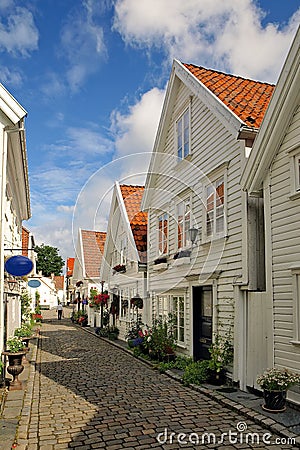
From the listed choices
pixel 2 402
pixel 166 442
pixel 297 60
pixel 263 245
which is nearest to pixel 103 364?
pixel 2 402

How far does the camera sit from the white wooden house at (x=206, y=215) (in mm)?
10102

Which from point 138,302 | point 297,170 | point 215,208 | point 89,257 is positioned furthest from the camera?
point 89,257

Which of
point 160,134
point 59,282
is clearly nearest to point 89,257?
point 160,134

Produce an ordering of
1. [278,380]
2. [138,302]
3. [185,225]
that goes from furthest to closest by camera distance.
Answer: [138,302], [185,225], [278,380]

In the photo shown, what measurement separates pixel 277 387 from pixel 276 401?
0.24 m

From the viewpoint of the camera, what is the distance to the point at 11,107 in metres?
9.98

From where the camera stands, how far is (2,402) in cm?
907

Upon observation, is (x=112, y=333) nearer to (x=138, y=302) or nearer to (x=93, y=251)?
(x=138, y=302)

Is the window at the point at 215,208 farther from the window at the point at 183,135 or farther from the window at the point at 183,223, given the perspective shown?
the window at the point at 183,135

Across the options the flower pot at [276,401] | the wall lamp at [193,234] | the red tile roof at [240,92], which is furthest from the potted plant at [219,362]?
the red tile roof at [240,92]

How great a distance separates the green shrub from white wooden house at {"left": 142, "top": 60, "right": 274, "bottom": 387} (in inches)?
33.5

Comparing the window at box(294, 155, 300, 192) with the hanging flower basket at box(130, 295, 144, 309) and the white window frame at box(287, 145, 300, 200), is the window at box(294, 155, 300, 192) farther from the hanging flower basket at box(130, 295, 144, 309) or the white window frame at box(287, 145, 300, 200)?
the hanging flower basket at box(130, 295, 144, 309)

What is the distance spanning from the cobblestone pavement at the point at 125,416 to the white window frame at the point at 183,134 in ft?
21.8

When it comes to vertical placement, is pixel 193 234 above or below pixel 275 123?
below
